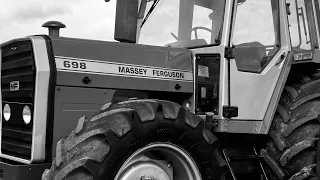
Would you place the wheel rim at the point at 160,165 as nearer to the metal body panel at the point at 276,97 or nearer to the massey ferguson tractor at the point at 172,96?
the massey ferguson tractor at the point at 172,96

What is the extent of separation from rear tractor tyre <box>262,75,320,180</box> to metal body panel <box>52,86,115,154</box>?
6.15 ft

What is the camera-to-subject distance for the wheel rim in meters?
3.36

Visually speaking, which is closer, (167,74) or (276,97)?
(167,74)

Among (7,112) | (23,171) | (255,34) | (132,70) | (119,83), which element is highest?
(255,34)

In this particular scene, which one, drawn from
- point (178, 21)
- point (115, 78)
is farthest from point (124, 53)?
point (178, 21)

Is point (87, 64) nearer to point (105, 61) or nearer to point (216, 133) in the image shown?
point (105, 61)

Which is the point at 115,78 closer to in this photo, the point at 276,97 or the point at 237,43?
the point at 237,43

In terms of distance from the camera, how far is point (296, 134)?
4438 millimetres

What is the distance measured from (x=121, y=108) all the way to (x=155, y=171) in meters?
0.62

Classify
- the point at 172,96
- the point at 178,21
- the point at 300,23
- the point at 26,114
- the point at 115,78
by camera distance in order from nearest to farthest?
the point at 26,114 < the point at 115,78 < the point at 172,96 < the point at 178,21 < the point at 300,23

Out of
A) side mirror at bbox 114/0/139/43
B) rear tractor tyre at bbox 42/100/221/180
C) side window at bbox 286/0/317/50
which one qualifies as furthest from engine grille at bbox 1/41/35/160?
side window at bbox 286/0/317/50

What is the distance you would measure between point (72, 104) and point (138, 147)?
33.8 inches

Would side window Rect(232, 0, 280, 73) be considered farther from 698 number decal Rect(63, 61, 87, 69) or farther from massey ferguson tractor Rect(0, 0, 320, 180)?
698 number decal Rect(63, 61, 87, 69)

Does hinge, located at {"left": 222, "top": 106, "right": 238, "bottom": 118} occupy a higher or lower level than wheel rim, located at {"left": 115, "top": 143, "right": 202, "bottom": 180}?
higher
